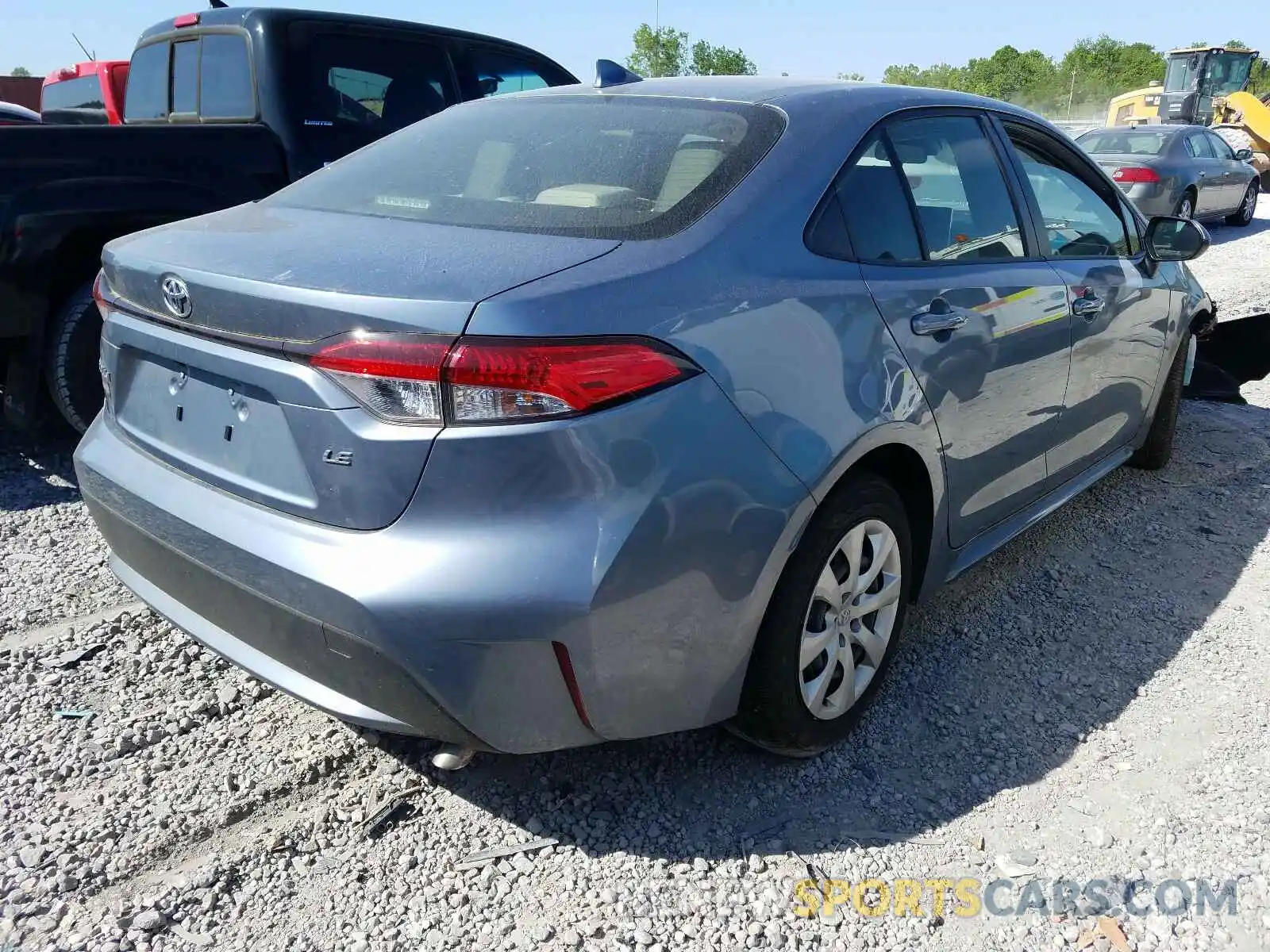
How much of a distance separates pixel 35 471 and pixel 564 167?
3.20 meters

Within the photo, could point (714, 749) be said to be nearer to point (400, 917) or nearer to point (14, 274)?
point (400, 917)

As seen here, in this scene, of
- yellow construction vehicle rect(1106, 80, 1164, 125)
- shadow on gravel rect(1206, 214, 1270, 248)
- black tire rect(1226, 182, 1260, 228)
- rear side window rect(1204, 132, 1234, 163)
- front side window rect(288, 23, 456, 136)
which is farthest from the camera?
yellow construction vehicle rect(1106, 80, 1164, 125)

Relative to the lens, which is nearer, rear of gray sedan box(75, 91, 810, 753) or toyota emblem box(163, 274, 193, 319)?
rear of gray sedan box(75, 91, 810, 753)

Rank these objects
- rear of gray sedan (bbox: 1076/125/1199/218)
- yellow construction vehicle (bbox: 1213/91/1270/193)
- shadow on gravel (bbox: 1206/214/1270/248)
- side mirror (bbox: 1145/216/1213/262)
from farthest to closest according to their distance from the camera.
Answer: yellow construction vehicle (bbox: 1213/91/1270/193)
shadow on gravel (bbox: 1206/214/1270/248)
rear of gray sedan (bbox: 1076/125/1199/218)
side mirror (bbox: 1145/216/1213/262)

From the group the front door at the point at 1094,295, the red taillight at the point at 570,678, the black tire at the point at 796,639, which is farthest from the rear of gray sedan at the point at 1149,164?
the red taillight at the point at 570,678

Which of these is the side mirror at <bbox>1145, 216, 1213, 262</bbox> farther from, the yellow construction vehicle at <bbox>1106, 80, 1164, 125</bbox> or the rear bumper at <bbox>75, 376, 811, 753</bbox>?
the yellow construction vehicle at <bbox>1106, 80, 1164, 125</bbox>

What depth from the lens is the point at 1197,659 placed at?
321 cm

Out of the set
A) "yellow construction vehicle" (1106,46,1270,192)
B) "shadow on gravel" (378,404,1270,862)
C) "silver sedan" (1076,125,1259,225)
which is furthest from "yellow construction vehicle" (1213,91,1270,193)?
"shadow on gravel" (378,404,1270,862)

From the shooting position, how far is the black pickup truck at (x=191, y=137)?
3.99 meters

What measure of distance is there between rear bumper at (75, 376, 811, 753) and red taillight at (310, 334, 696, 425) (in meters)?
0.04

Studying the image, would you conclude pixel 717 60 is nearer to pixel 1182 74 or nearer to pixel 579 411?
pixel 1182 74

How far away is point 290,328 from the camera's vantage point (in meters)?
1.94

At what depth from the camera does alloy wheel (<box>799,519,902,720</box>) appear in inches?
96.7

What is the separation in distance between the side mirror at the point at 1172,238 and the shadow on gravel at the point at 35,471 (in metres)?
4.39
